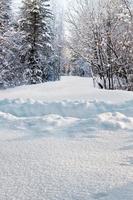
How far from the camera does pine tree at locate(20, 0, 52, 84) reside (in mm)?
32312

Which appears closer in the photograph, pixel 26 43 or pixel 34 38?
pixel 26 43

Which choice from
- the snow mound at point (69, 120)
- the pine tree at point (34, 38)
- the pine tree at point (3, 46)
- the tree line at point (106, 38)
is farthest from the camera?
the pine tree at point (34, 38)

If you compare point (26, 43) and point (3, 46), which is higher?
point (26, 43)

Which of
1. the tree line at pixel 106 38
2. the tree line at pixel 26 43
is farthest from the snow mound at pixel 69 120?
the tree line at pixel 26 43

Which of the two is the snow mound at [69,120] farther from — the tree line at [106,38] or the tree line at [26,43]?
the tree line at [26,43]

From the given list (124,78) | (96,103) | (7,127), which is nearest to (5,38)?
(124,78)

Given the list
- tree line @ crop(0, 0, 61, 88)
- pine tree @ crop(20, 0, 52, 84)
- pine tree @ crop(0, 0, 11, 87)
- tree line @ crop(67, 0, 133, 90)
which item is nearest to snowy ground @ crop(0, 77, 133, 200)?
tree line @ crop(67, 0, 133, 90)

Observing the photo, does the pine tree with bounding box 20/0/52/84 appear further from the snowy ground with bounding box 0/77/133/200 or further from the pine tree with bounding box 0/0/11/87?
the snowy ground with bounding box 0/77/133/200

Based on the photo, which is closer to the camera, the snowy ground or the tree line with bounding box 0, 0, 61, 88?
the snowy ground

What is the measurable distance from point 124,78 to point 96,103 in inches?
322

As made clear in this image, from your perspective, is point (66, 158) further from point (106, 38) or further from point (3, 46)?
point (3, 46)

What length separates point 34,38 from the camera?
109ft

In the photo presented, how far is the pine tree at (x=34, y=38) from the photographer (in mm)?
32312

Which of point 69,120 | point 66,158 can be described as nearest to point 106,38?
point 69,120
